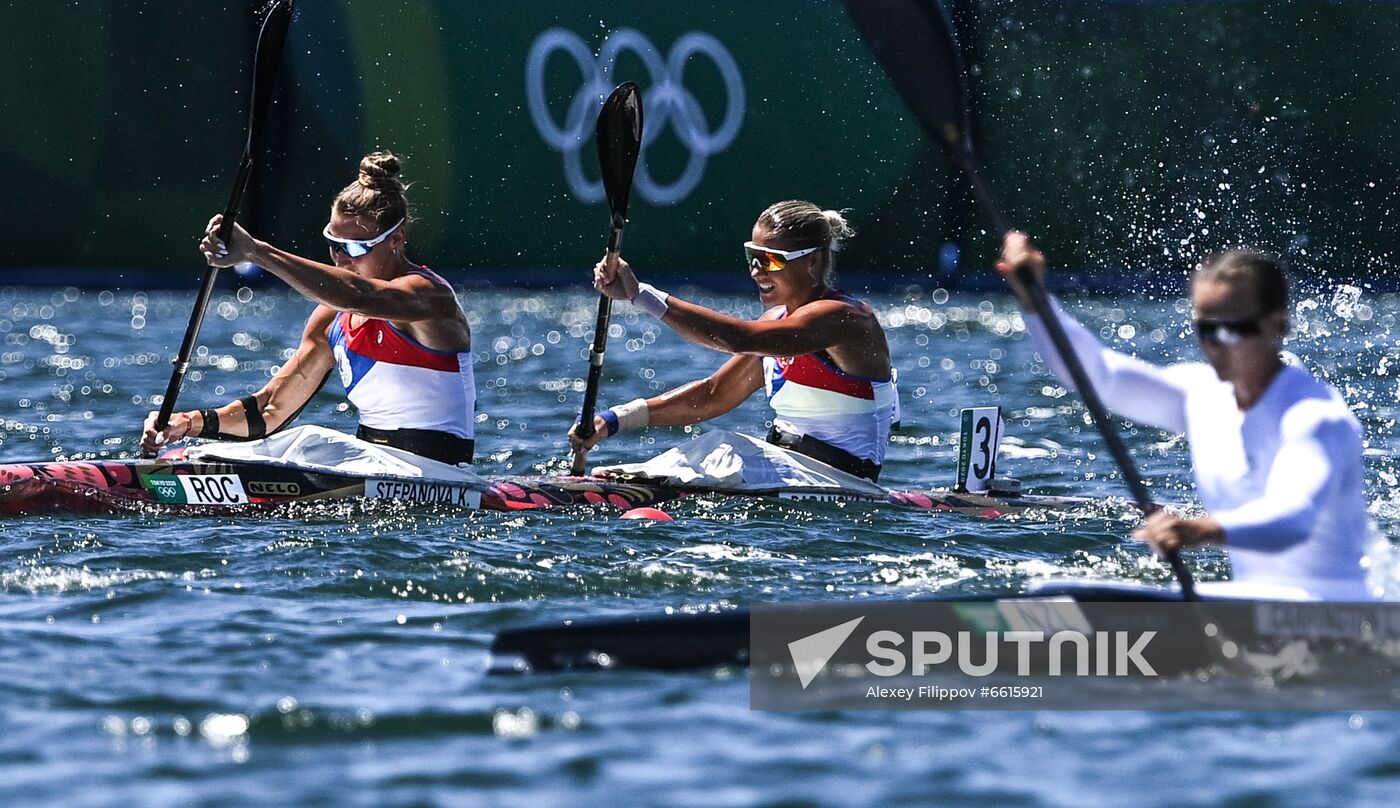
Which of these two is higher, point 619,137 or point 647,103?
point 647,103

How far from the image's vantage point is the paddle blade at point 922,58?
6211mm

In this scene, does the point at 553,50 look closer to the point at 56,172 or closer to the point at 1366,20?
the point at 56,172

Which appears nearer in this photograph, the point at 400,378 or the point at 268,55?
the point at 400,378

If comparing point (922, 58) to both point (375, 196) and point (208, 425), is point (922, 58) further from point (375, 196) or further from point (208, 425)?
point (208, 425)

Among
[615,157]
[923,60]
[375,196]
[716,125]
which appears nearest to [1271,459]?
[923,60]

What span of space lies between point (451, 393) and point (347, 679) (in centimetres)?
317

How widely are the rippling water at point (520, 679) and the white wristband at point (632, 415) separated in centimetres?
73

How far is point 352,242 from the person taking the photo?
7809 mm

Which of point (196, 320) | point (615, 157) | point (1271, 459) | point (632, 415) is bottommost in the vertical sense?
point (1271, 459)

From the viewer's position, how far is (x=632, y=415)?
8.70 m

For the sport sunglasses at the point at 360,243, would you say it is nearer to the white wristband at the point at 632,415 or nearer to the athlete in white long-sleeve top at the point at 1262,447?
the white wristband at the point at 632,415

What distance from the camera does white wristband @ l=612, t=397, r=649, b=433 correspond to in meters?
8.64

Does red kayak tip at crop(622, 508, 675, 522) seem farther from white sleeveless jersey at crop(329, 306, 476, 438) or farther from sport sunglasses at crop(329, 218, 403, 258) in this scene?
sport sunglasses at crop(329, 218, 403, 258)

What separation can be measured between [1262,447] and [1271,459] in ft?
0.13
